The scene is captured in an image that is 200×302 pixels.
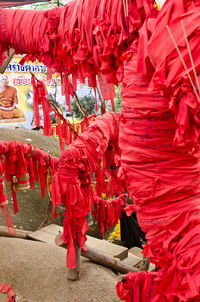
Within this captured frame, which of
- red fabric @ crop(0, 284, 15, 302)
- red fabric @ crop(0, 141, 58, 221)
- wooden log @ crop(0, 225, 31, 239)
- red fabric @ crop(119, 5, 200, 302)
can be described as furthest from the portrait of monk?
red fabric @ crop(119, 5, 200, 302)

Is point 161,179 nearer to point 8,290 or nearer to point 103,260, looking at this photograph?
point 8,290

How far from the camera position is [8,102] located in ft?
22.8

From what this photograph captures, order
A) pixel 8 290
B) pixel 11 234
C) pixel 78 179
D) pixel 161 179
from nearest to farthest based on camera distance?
pixel 161 179
pixel 78 179
pixel 8 290
pixel 11 234

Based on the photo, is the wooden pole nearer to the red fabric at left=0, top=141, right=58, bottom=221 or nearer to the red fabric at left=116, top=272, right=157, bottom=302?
the red fabric at left=0, top=141, right=58, bottom=221

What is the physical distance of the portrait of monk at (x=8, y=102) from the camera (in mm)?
6859

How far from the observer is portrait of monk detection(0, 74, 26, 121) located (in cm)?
686

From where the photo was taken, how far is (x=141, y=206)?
102 centimetres

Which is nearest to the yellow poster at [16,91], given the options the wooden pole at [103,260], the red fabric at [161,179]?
the wooden pole at [103,260]

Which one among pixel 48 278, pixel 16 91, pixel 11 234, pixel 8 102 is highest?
pixel 16 91

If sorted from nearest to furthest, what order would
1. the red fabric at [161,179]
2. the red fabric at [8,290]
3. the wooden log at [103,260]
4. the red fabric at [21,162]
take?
the red fabric at [161,179] → the red fabric at [8,290] → the red fabric at [21,162] → the wooden log at [103,260]

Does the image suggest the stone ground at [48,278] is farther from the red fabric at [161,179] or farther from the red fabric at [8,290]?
the red fabric at [161,179]

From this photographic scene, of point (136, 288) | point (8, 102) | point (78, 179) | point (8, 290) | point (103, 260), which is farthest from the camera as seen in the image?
point (8, 102)

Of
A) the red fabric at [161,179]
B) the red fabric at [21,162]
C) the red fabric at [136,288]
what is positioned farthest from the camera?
the red fabric at [21,162]

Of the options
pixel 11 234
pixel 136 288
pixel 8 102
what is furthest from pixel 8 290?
pixel 8 102
